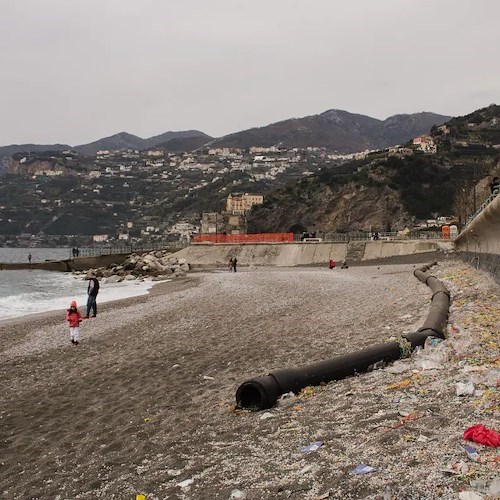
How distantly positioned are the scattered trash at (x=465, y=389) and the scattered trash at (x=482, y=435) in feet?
3.94

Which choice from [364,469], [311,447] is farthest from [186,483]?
[364,469]

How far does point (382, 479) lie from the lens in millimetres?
4207

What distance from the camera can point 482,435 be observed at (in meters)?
4.48

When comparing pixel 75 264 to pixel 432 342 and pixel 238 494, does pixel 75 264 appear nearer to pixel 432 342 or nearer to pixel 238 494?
pixel 432 342

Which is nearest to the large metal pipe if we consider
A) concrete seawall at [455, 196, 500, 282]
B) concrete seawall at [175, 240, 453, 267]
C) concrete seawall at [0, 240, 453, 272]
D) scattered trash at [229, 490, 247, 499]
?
scattered trash at [229, 490, 247, 499]

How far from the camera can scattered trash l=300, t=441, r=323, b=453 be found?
17.0 ft

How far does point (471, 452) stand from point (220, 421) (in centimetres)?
346

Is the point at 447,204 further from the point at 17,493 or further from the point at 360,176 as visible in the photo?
the point at 17,493

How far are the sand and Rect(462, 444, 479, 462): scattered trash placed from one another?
65 millimetres

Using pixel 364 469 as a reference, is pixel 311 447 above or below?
below

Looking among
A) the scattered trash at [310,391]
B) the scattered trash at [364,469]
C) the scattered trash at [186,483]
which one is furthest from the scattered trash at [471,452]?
the scattered trash at [310,391]

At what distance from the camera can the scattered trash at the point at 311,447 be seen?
17.0 ft

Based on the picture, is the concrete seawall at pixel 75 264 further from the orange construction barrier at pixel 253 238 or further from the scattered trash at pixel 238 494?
the scattered trash at pixel 238 494

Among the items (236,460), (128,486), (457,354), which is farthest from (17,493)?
(457,354)
